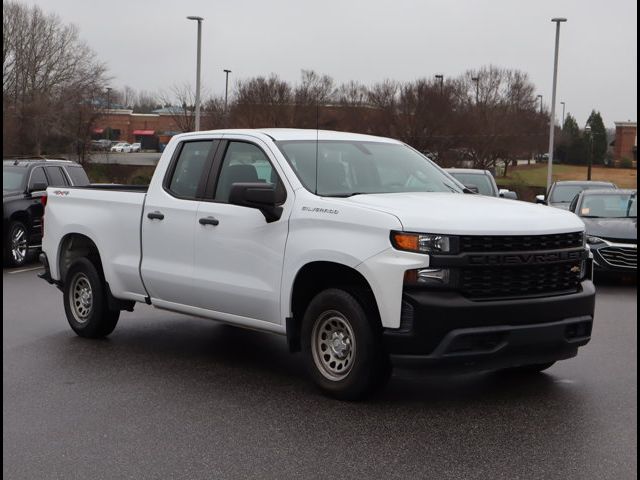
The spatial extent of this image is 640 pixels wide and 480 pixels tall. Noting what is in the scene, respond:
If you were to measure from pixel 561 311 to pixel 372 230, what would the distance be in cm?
147

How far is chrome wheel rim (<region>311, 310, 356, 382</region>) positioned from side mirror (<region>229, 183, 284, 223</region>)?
907 mm

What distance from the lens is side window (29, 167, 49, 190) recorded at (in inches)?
680

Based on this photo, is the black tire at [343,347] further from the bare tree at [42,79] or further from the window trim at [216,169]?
the bare tree at [42,79]

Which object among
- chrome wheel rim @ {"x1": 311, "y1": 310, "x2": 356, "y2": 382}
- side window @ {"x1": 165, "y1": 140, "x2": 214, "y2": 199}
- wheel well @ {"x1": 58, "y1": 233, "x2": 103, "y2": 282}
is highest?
side window @ {"x1": 165, "y1": 140, "x2": 214, "y2": 199}

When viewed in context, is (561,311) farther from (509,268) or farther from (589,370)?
(589,370)

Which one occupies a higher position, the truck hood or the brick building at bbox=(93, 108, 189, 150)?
the brick building at bbox=(93, 108, 189, 150)

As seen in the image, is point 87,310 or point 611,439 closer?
point 611,439

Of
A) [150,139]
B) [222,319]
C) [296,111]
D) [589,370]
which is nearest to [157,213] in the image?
[222,319]

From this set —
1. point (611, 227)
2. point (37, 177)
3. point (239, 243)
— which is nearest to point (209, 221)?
point (239, 243)

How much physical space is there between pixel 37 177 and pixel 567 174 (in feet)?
186

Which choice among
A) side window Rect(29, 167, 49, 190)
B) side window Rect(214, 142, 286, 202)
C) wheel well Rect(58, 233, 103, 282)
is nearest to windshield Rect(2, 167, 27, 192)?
side window Rect(29, 167, 49, 190)

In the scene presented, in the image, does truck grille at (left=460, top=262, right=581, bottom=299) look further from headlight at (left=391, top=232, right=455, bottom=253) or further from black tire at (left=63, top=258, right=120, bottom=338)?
black tire at (left=63, top=258, right=120, bottom=338)

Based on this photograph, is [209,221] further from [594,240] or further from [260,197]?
[594,240]

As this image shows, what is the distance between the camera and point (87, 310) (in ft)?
30.4
